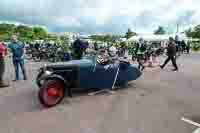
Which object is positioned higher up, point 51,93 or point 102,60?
point 102,60

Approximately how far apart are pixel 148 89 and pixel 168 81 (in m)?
1.73

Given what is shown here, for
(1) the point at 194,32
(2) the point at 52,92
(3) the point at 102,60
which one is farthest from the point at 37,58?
(1) the point at 194,32

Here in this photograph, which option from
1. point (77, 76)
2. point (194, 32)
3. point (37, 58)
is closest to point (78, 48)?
point (77, 76)

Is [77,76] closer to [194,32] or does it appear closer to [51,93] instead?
[51,93]

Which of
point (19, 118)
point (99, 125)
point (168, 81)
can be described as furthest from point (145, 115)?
point (168, 81)

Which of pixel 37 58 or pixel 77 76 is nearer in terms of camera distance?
pixel 77 76

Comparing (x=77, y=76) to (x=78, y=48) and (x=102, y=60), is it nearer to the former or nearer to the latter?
(x=102, y=60)

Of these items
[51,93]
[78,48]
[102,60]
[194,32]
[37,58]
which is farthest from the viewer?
[194,32]

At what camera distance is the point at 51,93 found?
19.6 feet

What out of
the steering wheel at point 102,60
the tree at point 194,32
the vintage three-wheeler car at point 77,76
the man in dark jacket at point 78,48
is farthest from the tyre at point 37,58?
the tree at point 194,32

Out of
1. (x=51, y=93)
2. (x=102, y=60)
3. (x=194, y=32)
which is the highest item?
(x=194, y=32)

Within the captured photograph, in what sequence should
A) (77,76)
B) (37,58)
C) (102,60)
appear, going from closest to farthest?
(77,76)
(102,60)
(37,58)

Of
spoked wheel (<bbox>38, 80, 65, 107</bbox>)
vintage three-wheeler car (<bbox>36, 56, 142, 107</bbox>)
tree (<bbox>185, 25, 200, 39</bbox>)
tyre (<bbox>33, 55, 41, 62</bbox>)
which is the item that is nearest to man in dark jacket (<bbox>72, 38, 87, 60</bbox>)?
vintage three-wheeler car (<bbox>36, 56, 142, 107</bbox>)

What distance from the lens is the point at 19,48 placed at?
905 centimetres
